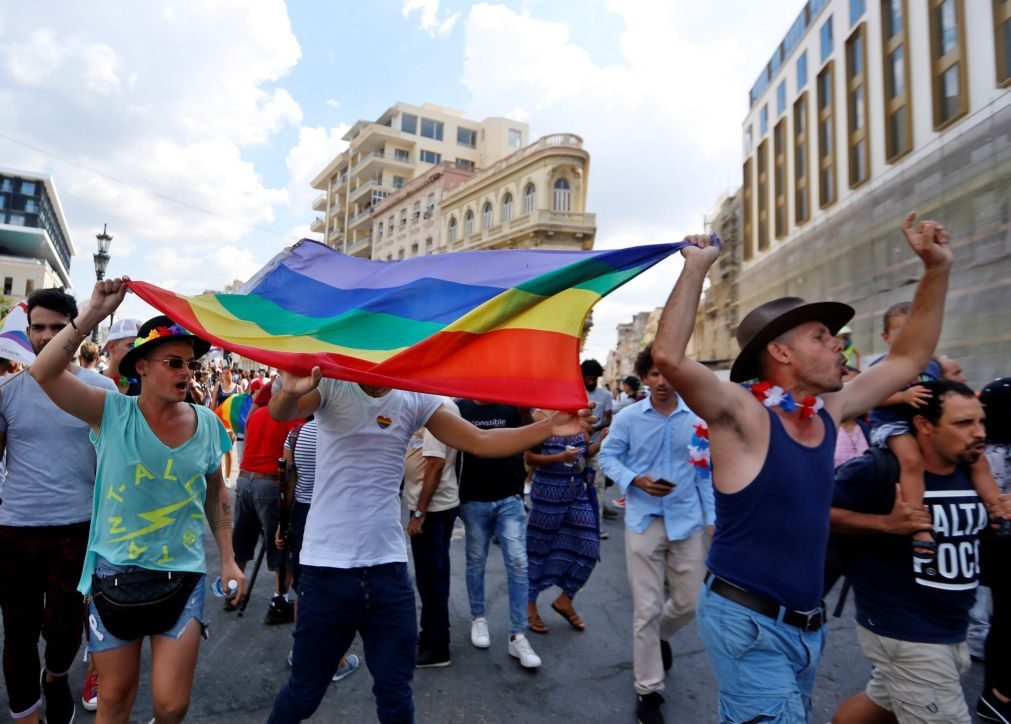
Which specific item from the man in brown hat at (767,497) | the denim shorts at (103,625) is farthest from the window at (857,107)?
the denim shorts at (103,625)

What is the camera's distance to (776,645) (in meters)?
2.21

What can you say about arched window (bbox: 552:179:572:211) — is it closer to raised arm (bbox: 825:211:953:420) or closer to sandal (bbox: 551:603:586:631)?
sandal (bbox: 551:603:586:631)

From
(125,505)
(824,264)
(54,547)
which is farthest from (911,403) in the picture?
(824,264)

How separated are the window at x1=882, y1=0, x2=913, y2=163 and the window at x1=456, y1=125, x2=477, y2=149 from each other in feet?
120

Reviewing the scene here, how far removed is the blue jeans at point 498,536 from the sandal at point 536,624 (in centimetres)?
49

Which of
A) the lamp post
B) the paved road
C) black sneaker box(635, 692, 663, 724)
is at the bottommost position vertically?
the paved road

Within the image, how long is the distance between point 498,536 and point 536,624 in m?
0.83

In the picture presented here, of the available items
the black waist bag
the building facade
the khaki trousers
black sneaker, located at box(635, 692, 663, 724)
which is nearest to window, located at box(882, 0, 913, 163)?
the khaki trousers

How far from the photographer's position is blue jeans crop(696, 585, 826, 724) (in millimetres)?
2178

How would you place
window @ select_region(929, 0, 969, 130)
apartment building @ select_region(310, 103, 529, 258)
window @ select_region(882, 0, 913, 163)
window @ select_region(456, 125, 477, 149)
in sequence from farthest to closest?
window @ select_region(456, 125, 477, 149)
apartment building @ select_region(310, 103, 529, 258)
window @ select_region(882, 0, 913, 163)
window @ select_region(929, 0, 969, 130)

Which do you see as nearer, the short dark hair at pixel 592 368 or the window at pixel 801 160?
the short dark hair at pixel 592 368

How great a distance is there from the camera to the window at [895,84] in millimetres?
22047

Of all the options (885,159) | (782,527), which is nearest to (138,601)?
(782,527)

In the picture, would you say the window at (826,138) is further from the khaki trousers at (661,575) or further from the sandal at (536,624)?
the khaki trousers at (661,575)
